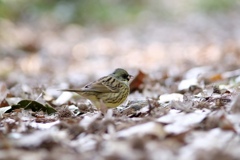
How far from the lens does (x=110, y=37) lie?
1539 cm

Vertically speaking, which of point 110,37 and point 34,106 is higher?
point 34,106

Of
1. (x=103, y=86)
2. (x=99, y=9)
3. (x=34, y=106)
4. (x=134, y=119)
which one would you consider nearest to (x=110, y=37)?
(x=99, y=9)

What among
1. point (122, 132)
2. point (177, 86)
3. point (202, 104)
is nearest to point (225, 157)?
point (122, 132)

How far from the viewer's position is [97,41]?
14359 mm

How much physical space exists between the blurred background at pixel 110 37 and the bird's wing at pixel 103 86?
2588 mm

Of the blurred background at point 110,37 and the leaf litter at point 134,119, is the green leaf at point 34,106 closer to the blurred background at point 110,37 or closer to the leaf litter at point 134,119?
the leaf litter at point 134,119

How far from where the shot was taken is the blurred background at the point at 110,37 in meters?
9.49

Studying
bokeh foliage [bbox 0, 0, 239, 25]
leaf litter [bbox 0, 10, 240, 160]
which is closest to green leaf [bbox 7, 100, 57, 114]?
leaf litter [bbox 0, 10, 240, 160]

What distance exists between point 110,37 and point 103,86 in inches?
412

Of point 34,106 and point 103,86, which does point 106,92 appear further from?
point 34,106

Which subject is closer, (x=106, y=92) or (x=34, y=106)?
(x=34, y=106)

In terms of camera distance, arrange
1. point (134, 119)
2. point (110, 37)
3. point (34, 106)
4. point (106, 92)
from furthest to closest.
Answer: point (110, 37) < point (106, 92) < point (34, 106) < point (134, 119)

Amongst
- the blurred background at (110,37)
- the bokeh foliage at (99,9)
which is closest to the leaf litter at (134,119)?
the blurred background at (110,37)

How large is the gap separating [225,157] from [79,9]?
1626 cm
